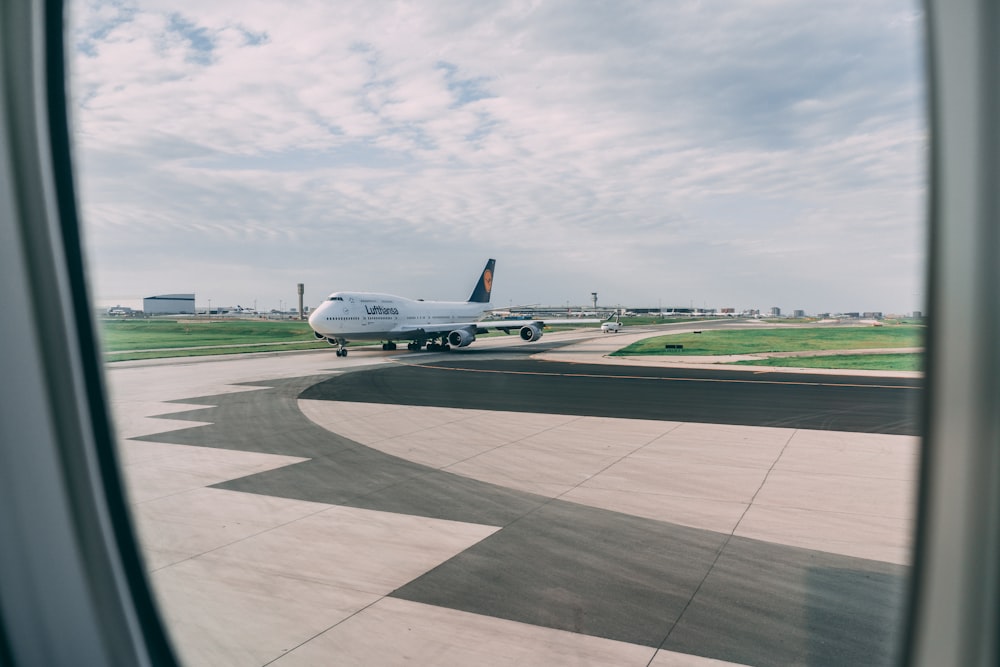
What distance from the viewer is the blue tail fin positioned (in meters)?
52.4

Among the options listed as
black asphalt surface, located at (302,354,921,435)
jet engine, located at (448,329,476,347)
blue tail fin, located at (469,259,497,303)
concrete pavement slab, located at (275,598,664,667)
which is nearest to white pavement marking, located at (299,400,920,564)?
black asphalt surface, located at (302,354,921,435)

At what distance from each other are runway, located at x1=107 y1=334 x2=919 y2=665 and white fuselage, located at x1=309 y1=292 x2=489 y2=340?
1767cm

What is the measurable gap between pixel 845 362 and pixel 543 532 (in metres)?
28.3

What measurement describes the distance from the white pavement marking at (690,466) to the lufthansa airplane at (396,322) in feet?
60.7

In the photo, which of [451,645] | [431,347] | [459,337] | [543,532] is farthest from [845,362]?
[451,645]

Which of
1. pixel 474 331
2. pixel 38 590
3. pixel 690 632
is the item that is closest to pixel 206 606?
pixel 38 590

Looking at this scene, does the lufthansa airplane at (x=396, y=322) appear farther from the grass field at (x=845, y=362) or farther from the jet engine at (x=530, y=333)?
the grass field at (x=845, y=362)

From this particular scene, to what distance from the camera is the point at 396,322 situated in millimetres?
37375

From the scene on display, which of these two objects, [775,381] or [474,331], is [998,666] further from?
[474,331]

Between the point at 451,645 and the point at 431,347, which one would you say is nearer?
the point at 451,645

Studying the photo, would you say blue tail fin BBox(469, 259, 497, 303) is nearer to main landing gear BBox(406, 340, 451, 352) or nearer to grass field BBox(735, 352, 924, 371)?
main landing gear BBox(406, 340, 451, 352)

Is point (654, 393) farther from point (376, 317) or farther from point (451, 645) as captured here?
point (376, 317)

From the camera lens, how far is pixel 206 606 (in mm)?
5066

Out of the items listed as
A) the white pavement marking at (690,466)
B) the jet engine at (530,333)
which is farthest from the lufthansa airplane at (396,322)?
the white pavement marking at (690,466)
